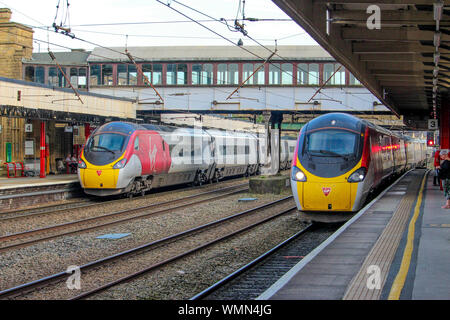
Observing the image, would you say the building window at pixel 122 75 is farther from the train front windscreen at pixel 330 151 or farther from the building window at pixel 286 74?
the train front windscreen at pixel 330 151

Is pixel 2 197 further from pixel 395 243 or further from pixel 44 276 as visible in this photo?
pixel 395 243

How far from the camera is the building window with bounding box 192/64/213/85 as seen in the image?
36594 millimetres

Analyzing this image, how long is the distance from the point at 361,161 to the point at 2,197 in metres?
12.0

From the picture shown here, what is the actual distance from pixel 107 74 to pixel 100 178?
1913 centimetres

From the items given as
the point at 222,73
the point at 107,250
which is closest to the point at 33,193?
the point at 107,250

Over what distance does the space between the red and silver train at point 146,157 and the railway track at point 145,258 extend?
5.50 meters

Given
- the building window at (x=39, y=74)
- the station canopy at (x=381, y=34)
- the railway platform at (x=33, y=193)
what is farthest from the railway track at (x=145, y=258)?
the building window at (x=39, y=74)

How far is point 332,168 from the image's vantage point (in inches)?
570

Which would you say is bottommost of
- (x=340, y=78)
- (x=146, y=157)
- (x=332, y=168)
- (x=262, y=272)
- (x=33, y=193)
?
(x=262, y=272)

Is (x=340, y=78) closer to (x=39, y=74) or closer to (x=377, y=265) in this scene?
(x=39, y=74)

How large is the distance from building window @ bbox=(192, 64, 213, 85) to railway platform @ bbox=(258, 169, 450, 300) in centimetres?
2448

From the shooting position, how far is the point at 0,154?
3009cm

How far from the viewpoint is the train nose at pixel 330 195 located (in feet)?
46.6
